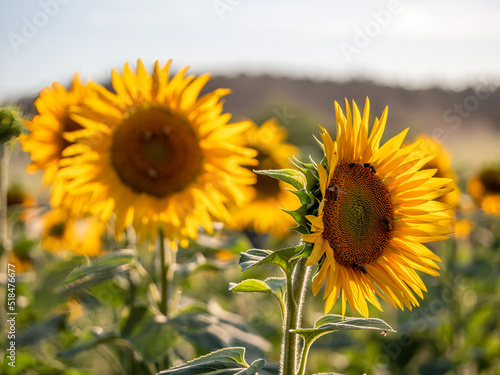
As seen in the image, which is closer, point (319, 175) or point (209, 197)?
point (319, 175)

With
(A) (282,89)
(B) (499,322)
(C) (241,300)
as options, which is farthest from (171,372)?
(A) (282,89)

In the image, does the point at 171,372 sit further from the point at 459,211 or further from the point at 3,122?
the point at 459,211

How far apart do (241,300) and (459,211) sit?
1.98m

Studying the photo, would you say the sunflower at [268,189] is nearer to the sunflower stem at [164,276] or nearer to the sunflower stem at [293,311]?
the sunflower stem at [164,276]

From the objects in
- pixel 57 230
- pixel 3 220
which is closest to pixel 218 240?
pixel 3 220

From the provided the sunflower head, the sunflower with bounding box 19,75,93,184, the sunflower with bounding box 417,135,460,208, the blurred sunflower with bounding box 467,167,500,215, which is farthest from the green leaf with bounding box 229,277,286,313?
the blurred sunflower with bounding box 467,167,500,215

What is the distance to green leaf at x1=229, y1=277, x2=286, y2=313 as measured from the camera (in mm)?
1361

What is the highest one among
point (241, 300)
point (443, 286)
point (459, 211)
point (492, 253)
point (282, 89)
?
point (282, 89)

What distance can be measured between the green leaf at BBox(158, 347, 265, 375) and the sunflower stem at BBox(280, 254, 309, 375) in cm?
9

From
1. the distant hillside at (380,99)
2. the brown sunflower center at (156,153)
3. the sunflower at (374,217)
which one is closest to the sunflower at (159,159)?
the brown sunflower center at (156,153)

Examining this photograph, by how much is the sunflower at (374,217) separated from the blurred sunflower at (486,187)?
3014 millimetres

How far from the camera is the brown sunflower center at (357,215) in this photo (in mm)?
1381

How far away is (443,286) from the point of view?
→ 148 inches

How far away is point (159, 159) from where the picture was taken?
243cm
